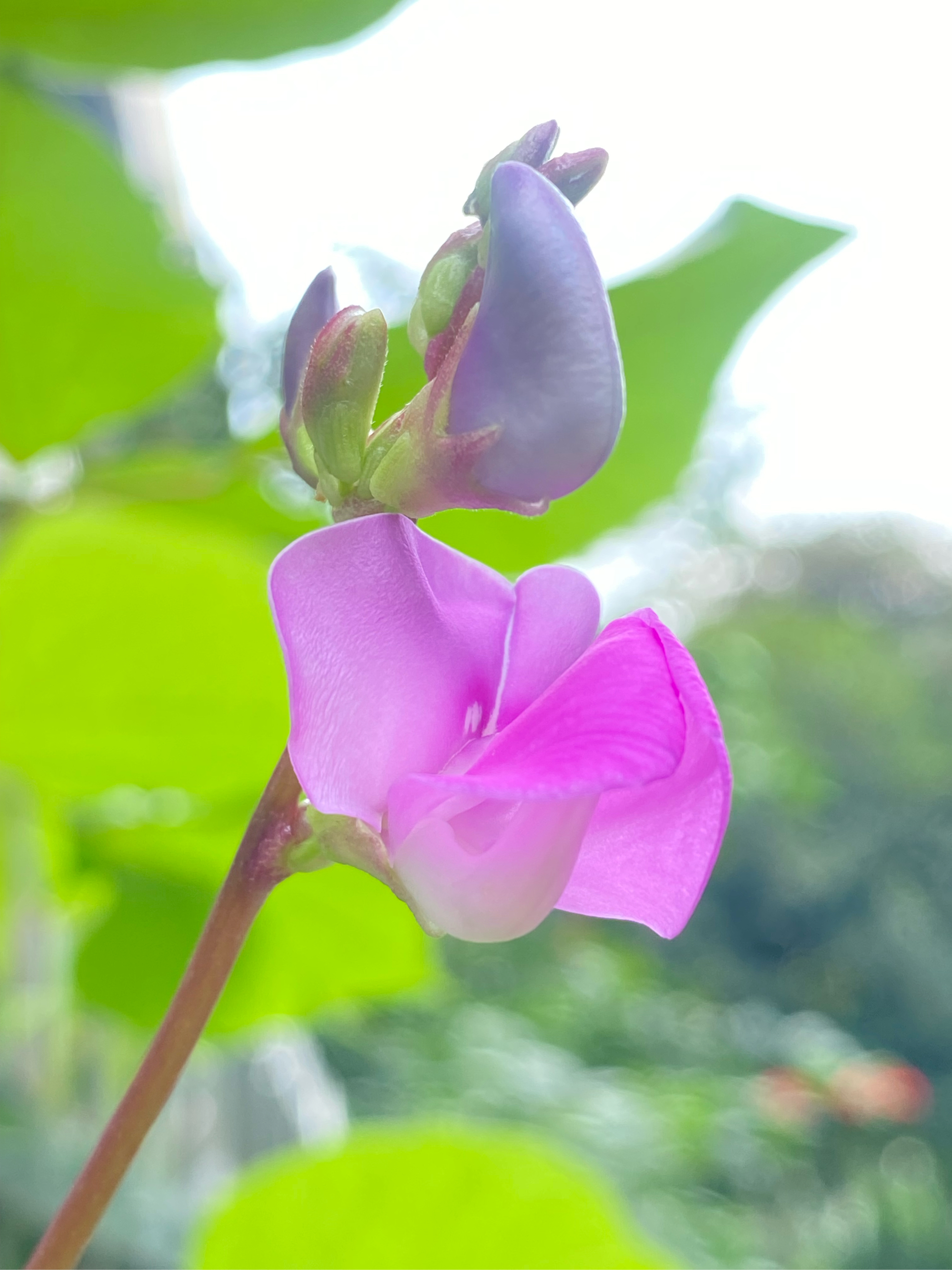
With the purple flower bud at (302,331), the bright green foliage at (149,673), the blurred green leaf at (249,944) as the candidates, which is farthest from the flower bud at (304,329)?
the blurred green leaf at (249,944)

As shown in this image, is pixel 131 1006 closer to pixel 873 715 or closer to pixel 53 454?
pixel 53 454

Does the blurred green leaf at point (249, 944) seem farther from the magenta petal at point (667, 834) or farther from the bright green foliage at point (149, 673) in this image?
the magenta petal at point (667, 834)

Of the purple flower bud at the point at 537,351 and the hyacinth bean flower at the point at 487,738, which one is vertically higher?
the purple flower bud at the point at 537,351

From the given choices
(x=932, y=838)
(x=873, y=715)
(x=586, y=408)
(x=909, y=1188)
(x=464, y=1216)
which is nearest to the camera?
(x=586, y=408)

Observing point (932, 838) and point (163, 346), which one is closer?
point (163, 346)

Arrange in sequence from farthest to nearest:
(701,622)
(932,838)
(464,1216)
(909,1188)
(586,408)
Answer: (701,622)
(932,838)
(909,1188)
(464,1216)
(586,408)

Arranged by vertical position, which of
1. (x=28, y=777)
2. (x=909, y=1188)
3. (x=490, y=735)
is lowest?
(x=909, y=1188)

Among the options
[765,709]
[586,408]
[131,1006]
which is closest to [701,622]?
[765,709]
